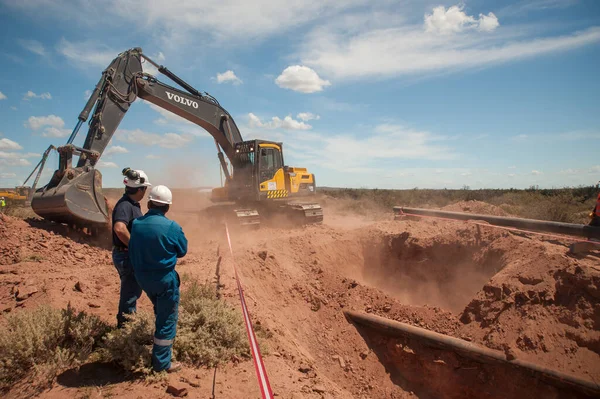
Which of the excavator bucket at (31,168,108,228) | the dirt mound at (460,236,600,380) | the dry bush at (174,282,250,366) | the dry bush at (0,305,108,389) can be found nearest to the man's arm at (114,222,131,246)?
the dry bush at (0,305,108,389)

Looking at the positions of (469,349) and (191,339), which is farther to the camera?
(469,349)

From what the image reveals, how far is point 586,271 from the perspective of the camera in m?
5.72

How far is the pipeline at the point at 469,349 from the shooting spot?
488 cm

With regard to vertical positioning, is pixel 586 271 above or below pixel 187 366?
above

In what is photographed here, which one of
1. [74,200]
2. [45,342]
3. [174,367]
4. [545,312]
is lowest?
[545,312]

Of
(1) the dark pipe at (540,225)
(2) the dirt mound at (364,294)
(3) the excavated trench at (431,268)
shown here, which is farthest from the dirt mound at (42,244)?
(1) the dark pipe at (540,225)

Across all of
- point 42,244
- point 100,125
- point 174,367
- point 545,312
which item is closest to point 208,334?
point 174,367

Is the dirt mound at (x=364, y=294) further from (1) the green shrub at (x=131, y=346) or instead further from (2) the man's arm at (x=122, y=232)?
(2) the man's arm at (x=122, y=232)

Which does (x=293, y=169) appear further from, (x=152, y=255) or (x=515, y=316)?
(x=152, y=255)

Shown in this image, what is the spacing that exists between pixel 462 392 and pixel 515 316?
1.57 metres

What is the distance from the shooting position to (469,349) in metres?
5.85

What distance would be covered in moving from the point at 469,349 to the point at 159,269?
517 cm

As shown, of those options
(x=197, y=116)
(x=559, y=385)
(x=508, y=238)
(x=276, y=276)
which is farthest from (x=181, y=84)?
(x=559, y=385)

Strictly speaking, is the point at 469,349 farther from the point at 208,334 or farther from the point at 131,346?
the point at 131,346
